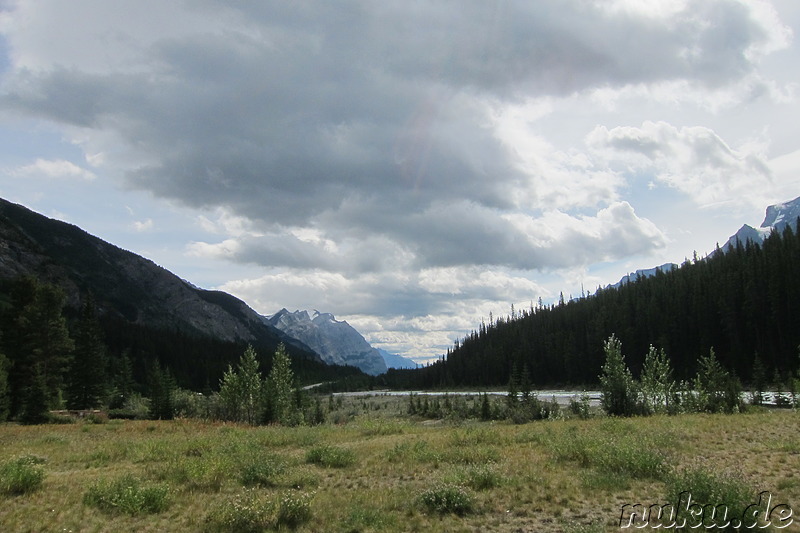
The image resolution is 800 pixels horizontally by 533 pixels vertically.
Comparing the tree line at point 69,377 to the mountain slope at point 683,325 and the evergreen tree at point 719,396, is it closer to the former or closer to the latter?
the evergreen tree at point 719,396

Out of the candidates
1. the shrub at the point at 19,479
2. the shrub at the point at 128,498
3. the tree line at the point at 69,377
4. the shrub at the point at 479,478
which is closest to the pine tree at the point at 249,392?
the tree line at the point at 69,377

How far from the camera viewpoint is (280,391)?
46156 millimetres

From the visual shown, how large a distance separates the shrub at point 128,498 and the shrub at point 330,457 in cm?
576

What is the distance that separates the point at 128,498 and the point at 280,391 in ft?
118

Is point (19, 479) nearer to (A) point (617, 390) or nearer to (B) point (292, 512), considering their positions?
Answer: (B) point (292, 512)

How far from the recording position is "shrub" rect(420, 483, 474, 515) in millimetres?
10727

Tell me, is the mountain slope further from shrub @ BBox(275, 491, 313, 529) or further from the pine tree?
shrub @ BBox(275, 491, 313, 529)

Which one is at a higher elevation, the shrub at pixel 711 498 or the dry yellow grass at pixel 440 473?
the shrub at pixel 711 498

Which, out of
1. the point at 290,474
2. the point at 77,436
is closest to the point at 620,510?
the point at 290,474

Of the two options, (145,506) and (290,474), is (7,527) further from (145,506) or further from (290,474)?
(290,474)

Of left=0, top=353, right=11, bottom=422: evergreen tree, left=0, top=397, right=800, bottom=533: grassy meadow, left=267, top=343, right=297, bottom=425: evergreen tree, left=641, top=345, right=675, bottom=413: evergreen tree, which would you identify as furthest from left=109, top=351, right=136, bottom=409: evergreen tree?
left=641, top=345, right=675, bottom=413: evergreen tree

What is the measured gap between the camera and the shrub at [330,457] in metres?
16.5

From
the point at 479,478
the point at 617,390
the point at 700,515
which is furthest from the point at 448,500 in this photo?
the point at 617,390

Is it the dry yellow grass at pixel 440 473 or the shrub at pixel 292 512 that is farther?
the dry yellow grass at pixel 440 473
